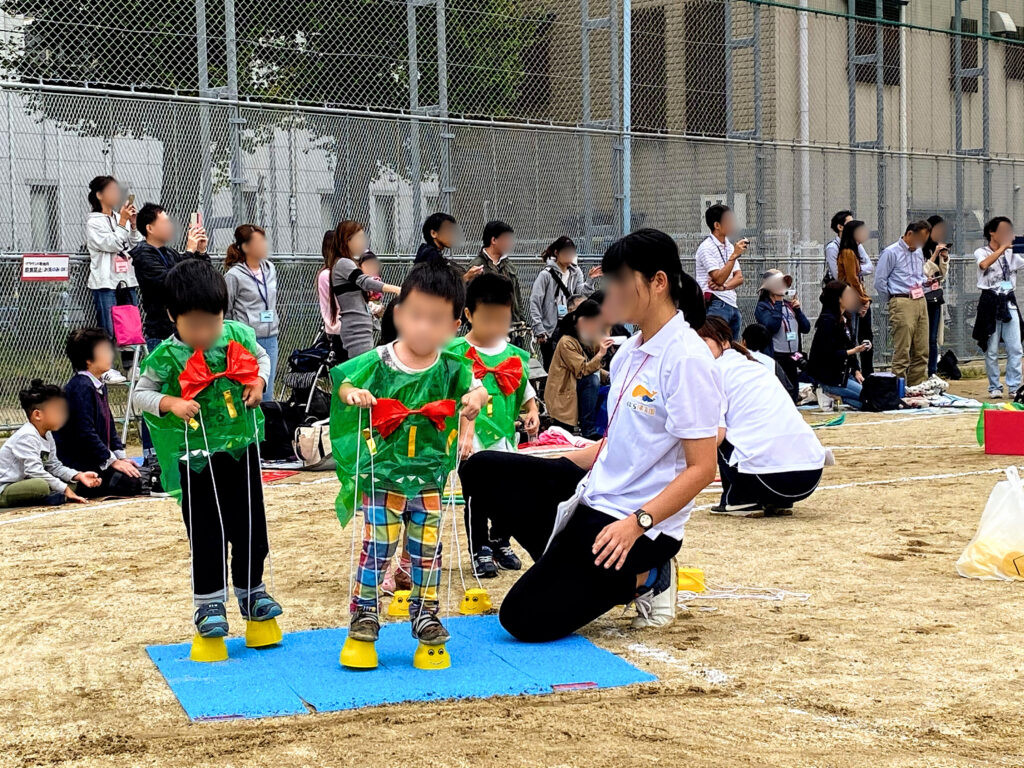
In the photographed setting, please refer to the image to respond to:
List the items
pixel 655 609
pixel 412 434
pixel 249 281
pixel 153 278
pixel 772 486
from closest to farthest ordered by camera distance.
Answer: pixel 412 434 < pixel 655 609 < pixel 772 486 < pixel 153 278 < pixel 249 281

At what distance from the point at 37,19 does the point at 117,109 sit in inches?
36.1

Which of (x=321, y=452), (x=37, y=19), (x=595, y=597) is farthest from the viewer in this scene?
(x=37, y=19)

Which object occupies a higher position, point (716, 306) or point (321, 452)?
point (716, 306)

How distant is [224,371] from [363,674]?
A: 120 centimetres

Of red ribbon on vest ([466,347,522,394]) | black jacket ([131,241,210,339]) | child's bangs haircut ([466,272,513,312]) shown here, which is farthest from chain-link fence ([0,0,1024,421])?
red ribbon on vest ([466,347,522,394])

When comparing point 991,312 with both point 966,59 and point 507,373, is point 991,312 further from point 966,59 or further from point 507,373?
point 507,373

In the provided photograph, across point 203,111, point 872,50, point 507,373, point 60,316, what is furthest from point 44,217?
point 872,50

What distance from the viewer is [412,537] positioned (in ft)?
15.3

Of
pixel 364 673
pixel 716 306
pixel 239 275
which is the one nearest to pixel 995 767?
pixel 364 673

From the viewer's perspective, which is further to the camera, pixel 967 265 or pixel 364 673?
pixel 967 265

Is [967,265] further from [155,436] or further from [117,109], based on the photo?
[155,436]

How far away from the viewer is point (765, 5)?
16.0m

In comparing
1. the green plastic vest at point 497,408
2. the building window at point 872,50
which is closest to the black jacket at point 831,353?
the building window at point 872,50

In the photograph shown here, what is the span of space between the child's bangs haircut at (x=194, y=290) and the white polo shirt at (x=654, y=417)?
4.98ft
